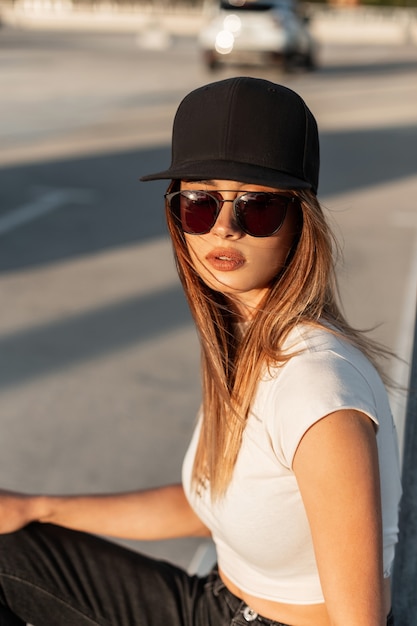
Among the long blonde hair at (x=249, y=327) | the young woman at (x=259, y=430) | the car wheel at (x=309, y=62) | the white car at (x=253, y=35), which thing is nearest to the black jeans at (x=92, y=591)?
the young woman at (x=259, y=430)

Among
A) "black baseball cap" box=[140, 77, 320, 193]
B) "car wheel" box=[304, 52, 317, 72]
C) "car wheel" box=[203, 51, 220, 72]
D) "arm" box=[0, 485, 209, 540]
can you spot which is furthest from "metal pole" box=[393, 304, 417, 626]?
"car wheel" box=[304, 52, 317, 72]

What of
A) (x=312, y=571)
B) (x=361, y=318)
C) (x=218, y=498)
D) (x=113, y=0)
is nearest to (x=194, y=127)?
(x=218, y=498)

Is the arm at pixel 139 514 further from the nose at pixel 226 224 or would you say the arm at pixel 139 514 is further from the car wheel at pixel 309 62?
the car wheel at pixel 309 62

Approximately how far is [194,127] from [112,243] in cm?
523

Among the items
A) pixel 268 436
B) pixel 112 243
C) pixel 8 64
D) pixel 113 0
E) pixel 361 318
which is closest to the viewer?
pixel 268 436

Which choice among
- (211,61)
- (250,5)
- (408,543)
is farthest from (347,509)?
(250,5)

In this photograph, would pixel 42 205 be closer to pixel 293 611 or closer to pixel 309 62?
pixel 293 611

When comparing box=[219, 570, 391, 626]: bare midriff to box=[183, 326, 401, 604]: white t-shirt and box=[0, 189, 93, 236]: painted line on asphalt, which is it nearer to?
box=[183, 326, 401, 604]: white t-shirt

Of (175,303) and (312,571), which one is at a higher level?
(312,571)

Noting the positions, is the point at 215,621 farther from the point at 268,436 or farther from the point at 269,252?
the point at 269,252

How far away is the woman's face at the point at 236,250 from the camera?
1677 mm

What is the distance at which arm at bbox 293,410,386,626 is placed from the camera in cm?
140

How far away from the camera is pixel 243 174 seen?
5.16 feet

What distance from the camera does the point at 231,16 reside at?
63.3 feet
